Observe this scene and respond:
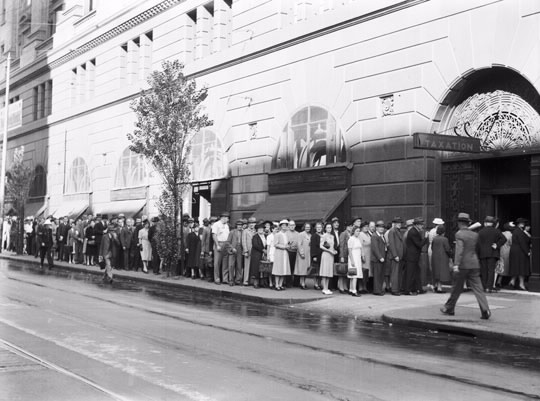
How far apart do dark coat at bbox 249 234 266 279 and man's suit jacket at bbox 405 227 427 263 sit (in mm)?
4027

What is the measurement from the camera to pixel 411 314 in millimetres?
12922

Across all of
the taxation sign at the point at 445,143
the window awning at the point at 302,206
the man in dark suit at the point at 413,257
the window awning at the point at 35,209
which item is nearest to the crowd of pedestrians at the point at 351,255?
the man in dark suit at the point at 413,257

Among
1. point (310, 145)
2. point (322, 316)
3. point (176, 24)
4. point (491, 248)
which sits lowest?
point (322, 316)

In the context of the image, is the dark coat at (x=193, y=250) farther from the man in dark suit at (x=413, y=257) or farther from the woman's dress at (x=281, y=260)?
the man in dark suit at (x=413, y=257)

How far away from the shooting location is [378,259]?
16.6 meters

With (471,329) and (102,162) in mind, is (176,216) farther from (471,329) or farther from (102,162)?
(102,162)

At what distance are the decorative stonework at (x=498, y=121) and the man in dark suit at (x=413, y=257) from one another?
2.96 meters

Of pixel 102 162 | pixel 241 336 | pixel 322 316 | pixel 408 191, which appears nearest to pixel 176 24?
pixel 102 162

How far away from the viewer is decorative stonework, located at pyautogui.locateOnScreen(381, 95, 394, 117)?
19.6 meters

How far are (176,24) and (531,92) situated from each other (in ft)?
60.2

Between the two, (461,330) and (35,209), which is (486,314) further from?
(35,209)

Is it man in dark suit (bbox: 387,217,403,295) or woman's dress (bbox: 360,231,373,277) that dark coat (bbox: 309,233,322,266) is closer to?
woman's dress (bbox: 360,231,373,277)

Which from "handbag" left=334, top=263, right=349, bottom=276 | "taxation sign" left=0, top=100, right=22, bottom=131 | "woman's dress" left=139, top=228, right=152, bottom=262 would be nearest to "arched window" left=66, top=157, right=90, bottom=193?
"taxation sign" left=0, top=100, right=22, bottom=131

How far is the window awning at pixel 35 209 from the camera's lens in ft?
142
